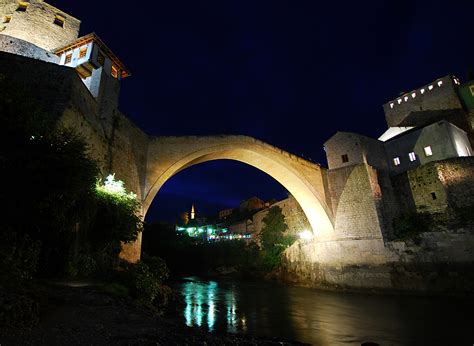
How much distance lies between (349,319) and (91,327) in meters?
7.67

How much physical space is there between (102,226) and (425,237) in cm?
1374

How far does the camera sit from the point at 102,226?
6414 mm

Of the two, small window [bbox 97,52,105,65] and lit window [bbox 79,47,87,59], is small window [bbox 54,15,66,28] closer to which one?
lit window [bbox 79,47,87,59]

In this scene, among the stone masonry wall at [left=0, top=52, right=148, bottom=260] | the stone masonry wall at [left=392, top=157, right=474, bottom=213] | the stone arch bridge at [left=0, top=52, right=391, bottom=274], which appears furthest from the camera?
the stone masonry wall at [left=392, top=157, right=474, bottom=213]

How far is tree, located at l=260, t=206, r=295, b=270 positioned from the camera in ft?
68.7

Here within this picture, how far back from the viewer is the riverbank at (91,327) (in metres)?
2.65

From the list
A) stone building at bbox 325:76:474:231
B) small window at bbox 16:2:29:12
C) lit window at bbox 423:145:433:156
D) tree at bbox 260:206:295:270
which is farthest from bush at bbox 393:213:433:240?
small window at bbox 16:2:29:12

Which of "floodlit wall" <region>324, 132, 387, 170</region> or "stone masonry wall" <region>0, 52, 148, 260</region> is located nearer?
"stone masonry wall" <region>0, 52, 148, 260</region>

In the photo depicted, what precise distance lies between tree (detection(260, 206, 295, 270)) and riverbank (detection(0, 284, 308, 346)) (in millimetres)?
17507

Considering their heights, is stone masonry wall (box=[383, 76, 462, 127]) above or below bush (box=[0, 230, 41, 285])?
above

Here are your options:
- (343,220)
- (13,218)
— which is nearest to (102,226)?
(13,218)

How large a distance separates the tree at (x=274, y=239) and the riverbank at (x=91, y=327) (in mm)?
17507

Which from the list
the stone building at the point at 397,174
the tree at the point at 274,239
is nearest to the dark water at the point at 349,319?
the stone building at the point at 397,174

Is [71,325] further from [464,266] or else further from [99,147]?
[464,266]
